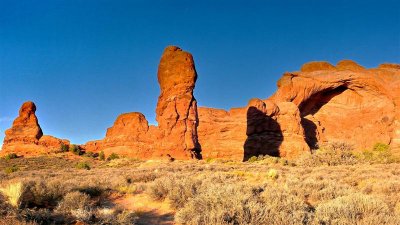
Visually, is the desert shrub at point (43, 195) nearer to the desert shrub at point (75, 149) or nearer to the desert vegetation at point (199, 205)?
the desert vegetation at point (199, 205)

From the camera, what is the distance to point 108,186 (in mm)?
11930

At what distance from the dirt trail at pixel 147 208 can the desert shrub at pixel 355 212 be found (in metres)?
3.00

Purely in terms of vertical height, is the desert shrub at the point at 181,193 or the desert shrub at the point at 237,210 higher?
the desert shrub at the point at 181,193

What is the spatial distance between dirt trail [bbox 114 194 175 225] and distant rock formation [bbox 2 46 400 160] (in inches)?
1565

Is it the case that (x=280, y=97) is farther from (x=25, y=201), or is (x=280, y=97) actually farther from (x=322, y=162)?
(x=25, y=201)

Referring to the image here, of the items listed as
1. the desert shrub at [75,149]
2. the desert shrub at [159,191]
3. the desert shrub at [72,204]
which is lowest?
the desert shrub at [72,204]

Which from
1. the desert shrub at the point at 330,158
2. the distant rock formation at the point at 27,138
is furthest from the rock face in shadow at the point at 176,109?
the distant rock formation at the point at 27,138

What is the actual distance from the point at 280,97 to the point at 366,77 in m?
14.4

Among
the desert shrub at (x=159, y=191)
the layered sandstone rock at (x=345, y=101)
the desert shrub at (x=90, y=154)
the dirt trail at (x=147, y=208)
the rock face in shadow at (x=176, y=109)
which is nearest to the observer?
the dirt trail at (x=147, y=208)

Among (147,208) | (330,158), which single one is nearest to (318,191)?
(147,208)

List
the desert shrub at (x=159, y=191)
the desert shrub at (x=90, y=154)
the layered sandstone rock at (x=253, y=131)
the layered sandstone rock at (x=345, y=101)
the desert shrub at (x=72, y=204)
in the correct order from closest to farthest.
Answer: the desert shrub at (x=72, y=204) → the desert shrub at (x=159, y=191) → the layered sandstone rock at (x=253, y=131) → the layered sandstone rock at (x=345, y=101) → the desert shrub at (x=90, y=154)

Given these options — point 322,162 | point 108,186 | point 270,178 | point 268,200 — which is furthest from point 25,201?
point 322,162

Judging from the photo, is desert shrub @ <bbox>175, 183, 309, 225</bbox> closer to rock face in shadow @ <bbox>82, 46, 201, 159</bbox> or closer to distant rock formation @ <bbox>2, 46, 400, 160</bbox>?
rock face in shadow @ <bbox>82, 46, 201, 159</bbox>

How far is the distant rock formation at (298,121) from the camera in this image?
55188 millimetres
